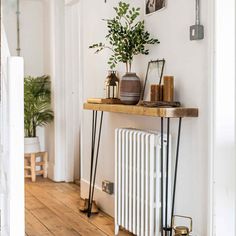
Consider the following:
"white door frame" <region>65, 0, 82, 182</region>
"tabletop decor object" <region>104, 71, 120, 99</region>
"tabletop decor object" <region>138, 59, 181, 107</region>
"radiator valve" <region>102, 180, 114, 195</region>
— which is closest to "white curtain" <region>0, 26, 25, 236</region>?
"tabletop decor object" <region>138, 59, 181, 107</region>

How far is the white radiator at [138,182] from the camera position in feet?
9.41

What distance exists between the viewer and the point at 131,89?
3.19 metres

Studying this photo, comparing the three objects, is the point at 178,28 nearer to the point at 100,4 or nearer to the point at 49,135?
the point at 100,4

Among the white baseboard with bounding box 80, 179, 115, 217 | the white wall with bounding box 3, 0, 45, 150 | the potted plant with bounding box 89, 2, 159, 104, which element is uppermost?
the white wall with bounding box 3, 0, 45, 150

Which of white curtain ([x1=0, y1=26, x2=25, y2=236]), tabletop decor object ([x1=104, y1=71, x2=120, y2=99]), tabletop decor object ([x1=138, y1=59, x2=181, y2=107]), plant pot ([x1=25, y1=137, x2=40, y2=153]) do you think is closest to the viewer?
white curtain ([x1=0, y1=26, x2=25, y2=236])

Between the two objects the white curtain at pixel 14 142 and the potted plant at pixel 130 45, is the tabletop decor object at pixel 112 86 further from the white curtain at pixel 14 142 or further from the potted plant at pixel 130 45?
the white curtain at pixel 14 142

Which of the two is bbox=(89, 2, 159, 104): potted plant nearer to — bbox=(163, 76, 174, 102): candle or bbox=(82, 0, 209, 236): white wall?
bbox=(82, 0, 209, 236): white wall

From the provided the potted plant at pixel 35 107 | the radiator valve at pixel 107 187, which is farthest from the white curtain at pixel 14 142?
the potted plant at pixel 35 107

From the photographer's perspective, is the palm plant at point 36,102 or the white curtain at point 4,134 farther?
the palm plant at point 36,102

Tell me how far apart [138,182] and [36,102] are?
288cm

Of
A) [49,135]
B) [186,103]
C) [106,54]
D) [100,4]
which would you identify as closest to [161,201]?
[186,103]

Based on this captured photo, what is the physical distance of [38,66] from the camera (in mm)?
6004

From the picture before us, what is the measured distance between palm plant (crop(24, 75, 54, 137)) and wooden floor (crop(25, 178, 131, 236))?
89cm

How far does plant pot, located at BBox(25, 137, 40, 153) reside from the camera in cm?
546
